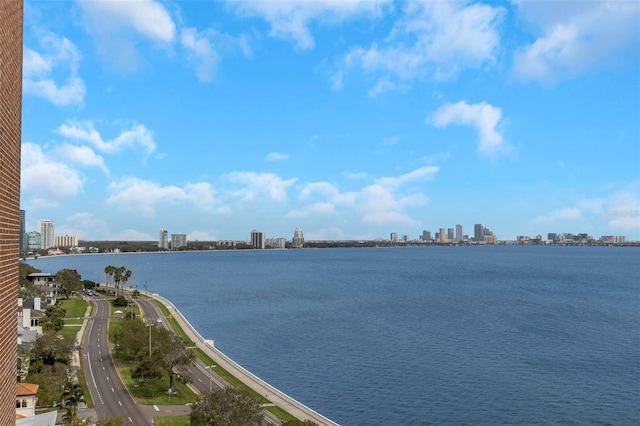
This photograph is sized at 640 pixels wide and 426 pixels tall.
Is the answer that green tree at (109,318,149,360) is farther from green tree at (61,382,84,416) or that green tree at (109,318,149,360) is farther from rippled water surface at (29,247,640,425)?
rippled water surface at (29,247,640,425)

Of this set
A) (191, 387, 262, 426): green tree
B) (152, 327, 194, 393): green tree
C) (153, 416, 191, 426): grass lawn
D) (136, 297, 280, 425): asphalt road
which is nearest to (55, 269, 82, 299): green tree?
(136, 297, 280, 425): asphalt road

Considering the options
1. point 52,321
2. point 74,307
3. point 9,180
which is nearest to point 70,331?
point 52,321

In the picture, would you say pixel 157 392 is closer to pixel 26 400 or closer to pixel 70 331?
pixel 26 400

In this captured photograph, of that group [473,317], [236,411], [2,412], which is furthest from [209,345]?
[2,412]

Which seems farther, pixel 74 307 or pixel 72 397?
pixel 74 307

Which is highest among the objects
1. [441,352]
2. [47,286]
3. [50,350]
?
[47,286]

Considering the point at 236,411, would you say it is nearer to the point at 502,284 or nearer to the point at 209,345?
the point at 209,345
